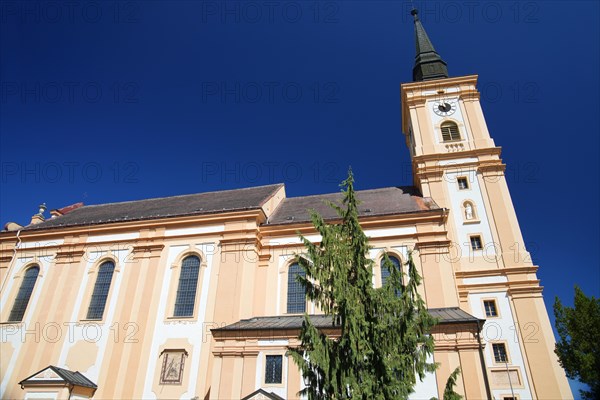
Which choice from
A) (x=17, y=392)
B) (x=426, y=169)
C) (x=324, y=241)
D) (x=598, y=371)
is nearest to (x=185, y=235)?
(x=17, y=392)

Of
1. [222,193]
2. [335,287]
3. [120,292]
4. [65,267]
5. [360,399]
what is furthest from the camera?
[222,193]

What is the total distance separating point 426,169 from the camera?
24.8m

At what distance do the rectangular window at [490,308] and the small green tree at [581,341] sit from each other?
259cm

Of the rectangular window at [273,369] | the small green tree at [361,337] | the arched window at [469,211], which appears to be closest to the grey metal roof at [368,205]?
the arched window at [469,211]

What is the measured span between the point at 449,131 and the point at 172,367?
22275 millimetres

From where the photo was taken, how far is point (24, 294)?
2359cm

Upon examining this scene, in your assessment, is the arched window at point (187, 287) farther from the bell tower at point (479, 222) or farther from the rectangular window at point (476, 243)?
the rectangular window at point (476, 243)

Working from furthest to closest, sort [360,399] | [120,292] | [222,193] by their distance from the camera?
[222,193]
[120,292]
[360,399]

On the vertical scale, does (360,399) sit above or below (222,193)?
below

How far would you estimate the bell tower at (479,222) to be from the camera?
17.5 m

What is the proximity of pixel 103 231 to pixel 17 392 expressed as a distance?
9.16 metres

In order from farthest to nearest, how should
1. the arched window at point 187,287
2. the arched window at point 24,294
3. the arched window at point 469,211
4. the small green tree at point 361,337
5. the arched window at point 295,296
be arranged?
the arched window at point 24,294 < the arched window at point 469,211 < the arched window at point 187,287 < the arched window at point 295,296 < the small green tree at point 361,337

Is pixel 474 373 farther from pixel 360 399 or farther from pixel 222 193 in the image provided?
pixel 222 193

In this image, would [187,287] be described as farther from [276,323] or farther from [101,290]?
[276,323]
